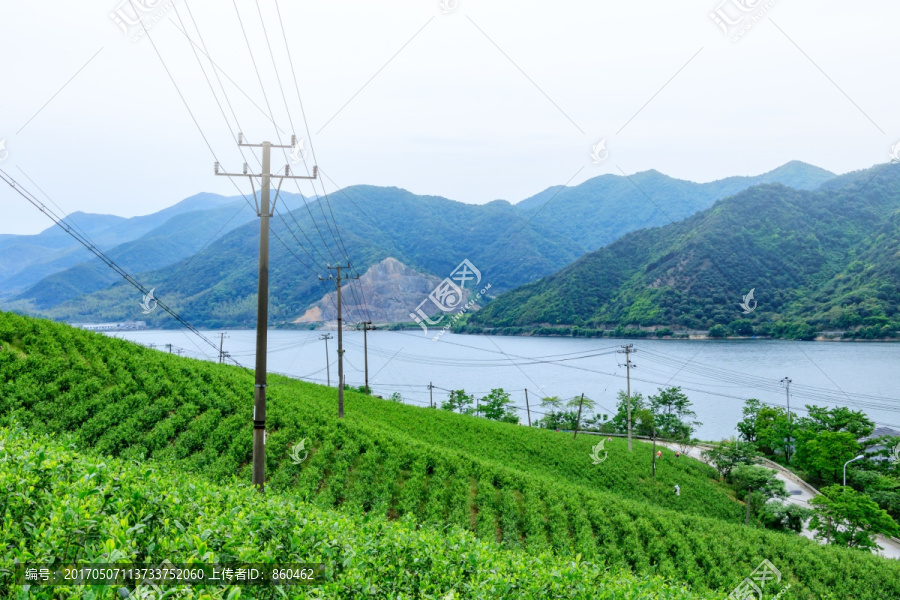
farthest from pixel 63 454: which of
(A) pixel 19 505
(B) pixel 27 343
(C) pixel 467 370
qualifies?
(C) pixel 467 370

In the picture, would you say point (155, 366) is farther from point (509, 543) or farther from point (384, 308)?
point (384, 308)

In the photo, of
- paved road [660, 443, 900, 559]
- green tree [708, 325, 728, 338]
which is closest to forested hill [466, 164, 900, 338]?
green tree [708, 325, 728, 338]

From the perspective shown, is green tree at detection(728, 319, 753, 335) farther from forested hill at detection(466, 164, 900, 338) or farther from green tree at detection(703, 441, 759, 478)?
green tree at detection(703, 441, 759, 478)

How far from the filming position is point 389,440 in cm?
1656

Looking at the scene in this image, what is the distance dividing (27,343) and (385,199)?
184101 millimetres

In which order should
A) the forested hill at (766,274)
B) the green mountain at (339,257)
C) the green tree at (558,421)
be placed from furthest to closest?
the green mountain at (339,257) < the forested hill at (766,274) < the green tree at (558,421)

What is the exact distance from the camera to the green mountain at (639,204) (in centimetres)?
17675

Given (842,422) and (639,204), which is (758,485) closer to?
(842,422)

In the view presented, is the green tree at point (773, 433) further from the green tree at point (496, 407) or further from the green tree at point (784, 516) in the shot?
the green tree at point (496, 407)

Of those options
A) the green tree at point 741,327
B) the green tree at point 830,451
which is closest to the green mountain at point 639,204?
the green tree at point 741,327

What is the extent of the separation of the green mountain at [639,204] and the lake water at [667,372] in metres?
83.9

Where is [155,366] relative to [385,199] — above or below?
below

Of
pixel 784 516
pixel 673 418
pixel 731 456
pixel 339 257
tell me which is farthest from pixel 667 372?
pixel 339 257

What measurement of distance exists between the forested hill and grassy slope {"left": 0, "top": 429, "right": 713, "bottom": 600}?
90.2 m
